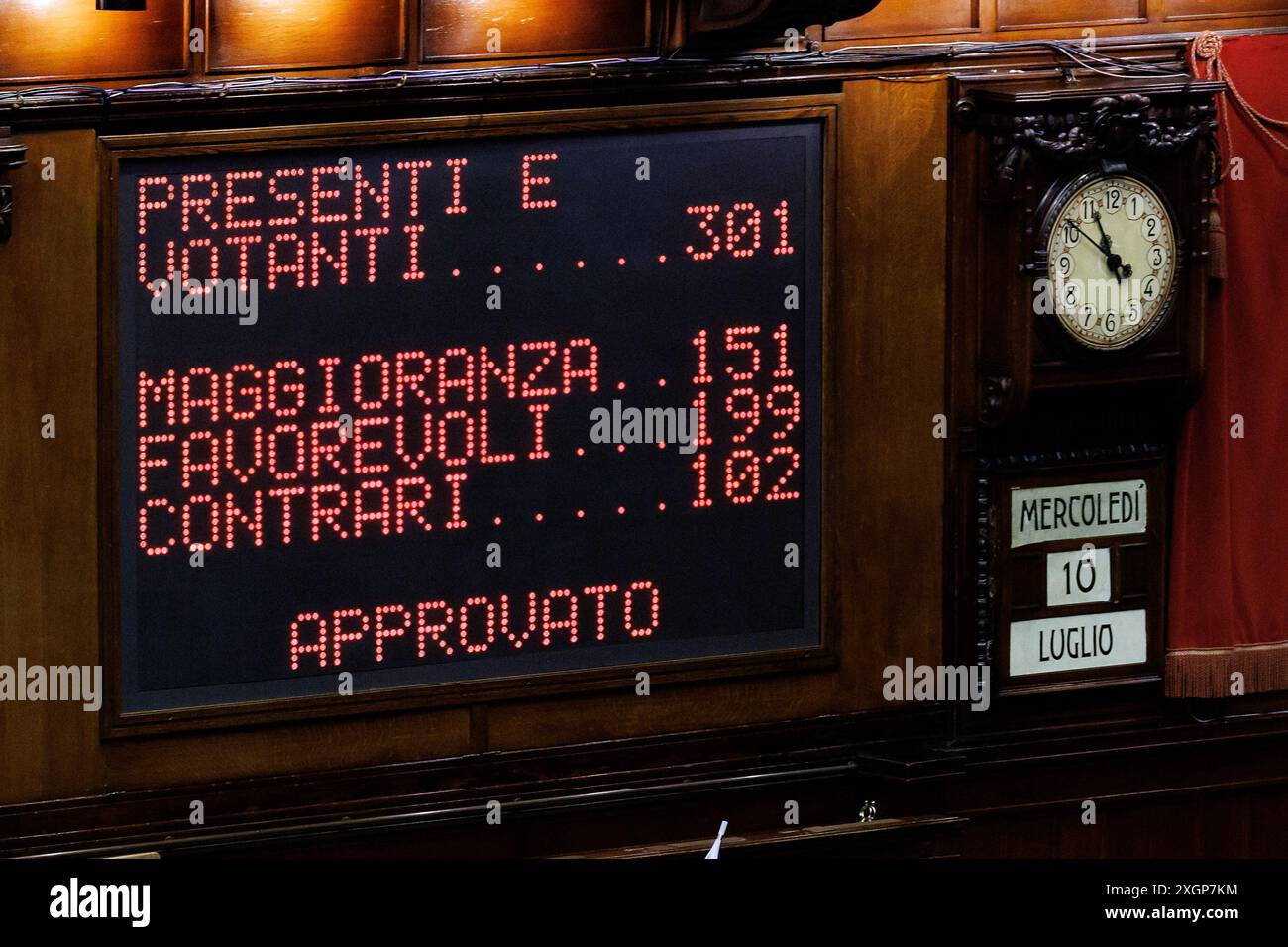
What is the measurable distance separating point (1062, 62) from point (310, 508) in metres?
2.31

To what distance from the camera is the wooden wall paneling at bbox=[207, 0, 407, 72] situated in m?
5.59

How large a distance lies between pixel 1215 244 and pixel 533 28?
1.93 metres

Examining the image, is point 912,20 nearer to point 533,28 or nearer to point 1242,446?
point 533,28

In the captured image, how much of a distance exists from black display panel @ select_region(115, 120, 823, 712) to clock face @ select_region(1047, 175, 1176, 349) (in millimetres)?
661

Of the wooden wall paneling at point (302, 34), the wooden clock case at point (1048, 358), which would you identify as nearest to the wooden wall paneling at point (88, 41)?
the wooden wall paneling at point (302, 34)

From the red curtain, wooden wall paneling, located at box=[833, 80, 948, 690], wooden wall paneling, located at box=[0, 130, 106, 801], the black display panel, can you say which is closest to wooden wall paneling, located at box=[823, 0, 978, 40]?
wooden wall paneling, located at box=[833, 80, 948, 690]

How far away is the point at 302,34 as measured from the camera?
566cm

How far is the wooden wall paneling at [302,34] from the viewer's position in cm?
559

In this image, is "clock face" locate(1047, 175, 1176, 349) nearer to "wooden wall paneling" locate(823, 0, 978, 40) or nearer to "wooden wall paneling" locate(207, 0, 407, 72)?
"wooden wall paneling" locate(823, 0, 978, 40)

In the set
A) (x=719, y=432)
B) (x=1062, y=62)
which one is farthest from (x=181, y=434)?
(x=1062, y=62)

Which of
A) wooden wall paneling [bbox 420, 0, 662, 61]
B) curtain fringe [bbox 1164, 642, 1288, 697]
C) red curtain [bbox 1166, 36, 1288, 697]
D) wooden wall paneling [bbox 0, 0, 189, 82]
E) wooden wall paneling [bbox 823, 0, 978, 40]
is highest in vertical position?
wooden wall paneling [bbox 823, 0, 978, 40]

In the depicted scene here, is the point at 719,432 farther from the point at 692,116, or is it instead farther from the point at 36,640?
the point at 36,640

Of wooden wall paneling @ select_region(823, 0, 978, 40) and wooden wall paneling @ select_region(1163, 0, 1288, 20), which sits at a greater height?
wooden wall paneling @ select_region(1163, 0, 1288, 20)

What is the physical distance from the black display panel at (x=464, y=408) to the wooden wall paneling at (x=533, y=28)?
23 cm
